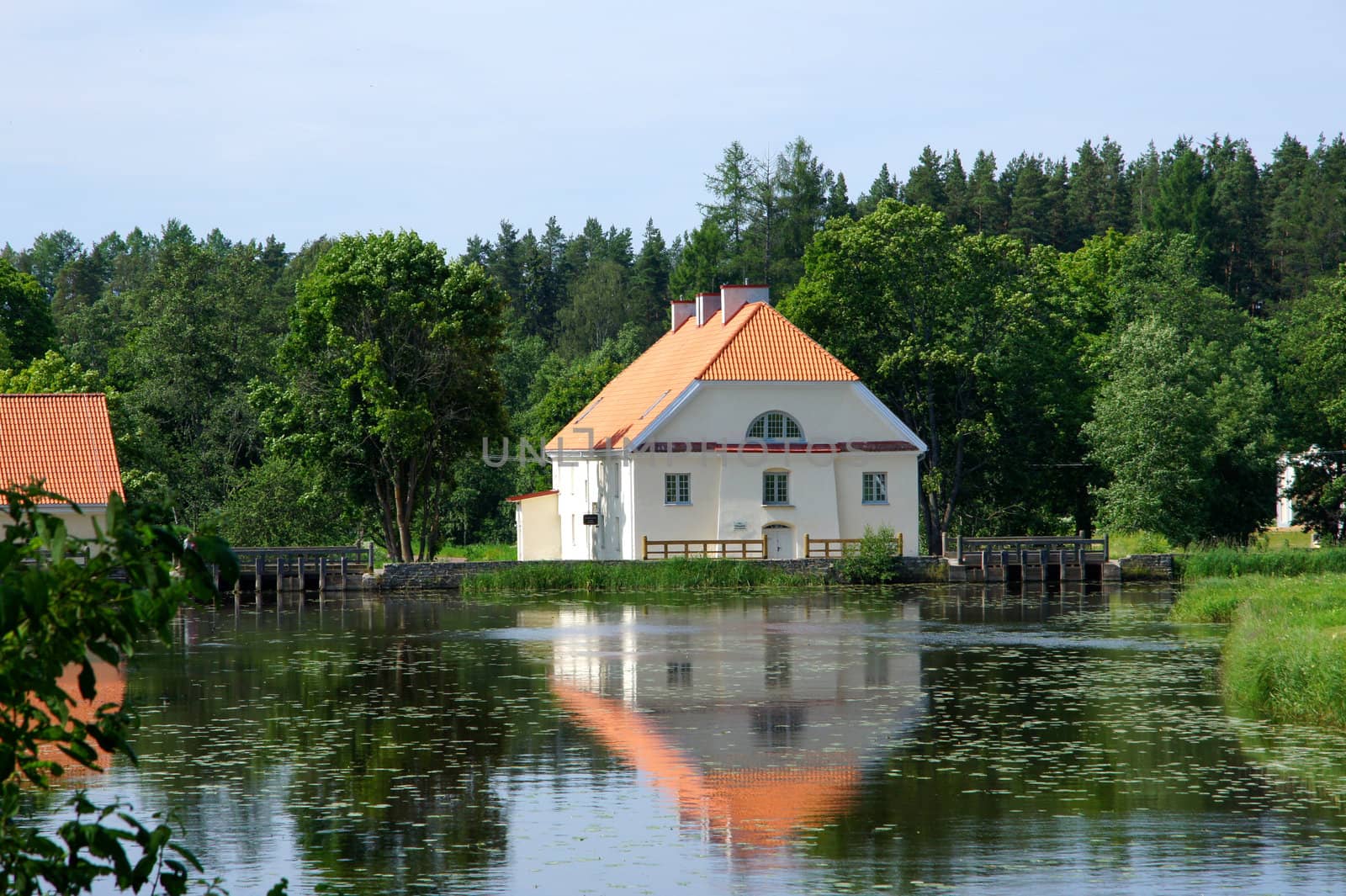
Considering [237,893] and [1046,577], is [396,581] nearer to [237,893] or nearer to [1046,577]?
[1046,577]

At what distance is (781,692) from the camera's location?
2322cm

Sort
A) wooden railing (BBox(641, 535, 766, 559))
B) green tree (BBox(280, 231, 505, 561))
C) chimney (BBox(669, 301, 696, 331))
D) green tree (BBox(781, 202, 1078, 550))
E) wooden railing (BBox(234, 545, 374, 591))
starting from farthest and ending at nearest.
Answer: chimney (BBox(669, 301, 696, 331)) < green tree (BBox(781, 202, 1078, 550)) < green tree (BBox(280, 231, 505, 561)) < wooden railing (BBox(641, 535, 766, 559)) < wooden railing (BBox(234, 545, 374, 591))

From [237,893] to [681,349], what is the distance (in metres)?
43.6

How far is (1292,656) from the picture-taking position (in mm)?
19922

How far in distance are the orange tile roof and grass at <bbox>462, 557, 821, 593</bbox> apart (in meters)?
10.1

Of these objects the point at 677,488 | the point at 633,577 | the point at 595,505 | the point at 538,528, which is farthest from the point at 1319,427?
the point at 538,528

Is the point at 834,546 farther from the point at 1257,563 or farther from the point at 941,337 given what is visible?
the point at 1257,563

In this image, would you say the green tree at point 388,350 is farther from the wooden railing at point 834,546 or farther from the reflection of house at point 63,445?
the wooden railing at point 834,546

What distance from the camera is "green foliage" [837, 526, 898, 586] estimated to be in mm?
46531

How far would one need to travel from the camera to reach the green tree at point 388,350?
49031 millimetres

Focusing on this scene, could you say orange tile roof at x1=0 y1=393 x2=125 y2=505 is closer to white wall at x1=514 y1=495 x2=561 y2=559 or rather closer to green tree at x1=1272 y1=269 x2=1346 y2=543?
white wall at x1=514 y1=495 x2=561 y2=559

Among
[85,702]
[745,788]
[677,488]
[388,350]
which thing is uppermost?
[388,350]

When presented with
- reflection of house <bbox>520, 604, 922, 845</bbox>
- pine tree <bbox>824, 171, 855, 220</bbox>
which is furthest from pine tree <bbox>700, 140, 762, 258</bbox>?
reflection of house <bbox>520, 604, 922, 845</bbox>

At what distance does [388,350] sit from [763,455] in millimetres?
11926
